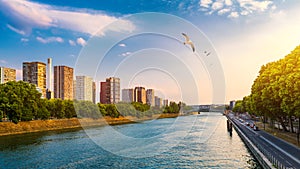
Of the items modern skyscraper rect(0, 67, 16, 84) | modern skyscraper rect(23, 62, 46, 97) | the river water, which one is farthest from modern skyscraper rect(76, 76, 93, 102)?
Result: modern skyscraper rect(23, 62, 46, 97)

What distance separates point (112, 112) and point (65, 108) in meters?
21.3

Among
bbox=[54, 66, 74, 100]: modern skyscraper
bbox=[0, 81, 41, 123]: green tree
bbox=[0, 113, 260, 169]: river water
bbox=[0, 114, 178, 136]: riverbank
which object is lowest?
bbox=[0, 113, 260, 169]: river water

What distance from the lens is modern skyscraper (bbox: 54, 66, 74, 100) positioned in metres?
170

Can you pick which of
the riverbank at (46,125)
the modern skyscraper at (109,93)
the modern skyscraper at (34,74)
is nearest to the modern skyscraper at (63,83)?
the modern skyscraper at (34,74)

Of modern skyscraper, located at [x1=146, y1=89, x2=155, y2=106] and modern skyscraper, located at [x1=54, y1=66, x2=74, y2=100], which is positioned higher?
modern skyscraper, located at [x1=54, y1=66, x2=74, y2=100]

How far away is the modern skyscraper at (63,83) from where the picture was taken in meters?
170

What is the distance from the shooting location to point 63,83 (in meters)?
172

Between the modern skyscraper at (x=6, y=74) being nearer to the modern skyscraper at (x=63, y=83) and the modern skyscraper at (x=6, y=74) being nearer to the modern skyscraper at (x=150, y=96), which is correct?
the modern skyscraper at (x=63, y=83)

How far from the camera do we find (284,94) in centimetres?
3030

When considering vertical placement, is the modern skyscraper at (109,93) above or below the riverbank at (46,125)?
above

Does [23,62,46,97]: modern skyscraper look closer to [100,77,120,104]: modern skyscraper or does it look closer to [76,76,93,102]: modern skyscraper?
[100,77,120,104]: modern skyscraper

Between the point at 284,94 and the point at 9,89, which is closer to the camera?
the point at 284,94

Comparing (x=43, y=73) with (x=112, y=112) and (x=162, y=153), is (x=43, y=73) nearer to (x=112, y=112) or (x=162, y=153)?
(x=112, y=112)

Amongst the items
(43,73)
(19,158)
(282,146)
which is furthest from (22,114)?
(43,73)
